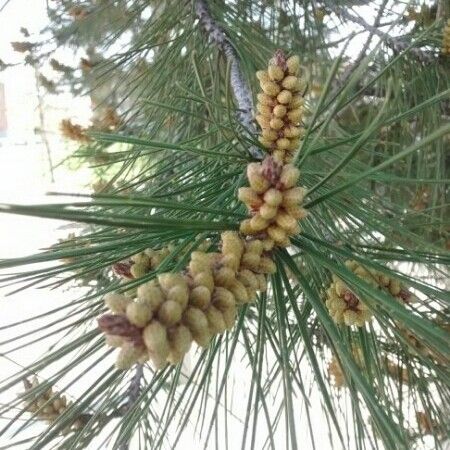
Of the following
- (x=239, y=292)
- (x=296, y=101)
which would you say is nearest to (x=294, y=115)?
(x=296, y=101)

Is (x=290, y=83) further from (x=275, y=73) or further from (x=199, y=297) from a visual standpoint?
(x=199, y=297)

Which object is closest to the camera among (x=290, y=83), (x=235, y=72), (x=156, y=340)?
(x=156, y=340)

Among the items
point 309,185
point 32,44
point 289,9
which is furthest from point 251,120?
point 32,44

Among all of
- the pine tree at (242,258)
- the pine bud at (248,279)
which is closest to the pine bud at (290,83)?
the pine tree at (242,258)

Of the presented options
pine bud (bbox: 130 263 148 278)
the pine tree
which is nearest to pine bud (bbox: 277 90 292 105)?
the pine tree

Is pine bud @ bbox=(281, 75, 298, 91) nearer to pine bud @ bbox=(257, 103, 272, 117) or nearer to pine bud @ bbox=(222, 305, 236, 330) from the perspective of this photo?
pine bud @ bbox=(257, 103, 272, 117)

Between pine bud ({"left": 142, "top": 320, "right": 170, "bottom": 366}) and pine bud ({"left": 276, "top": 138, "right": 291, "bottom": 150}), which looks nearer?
pine bud ({"left": 142, "top": 320, "right": 170, "bottom": 366})

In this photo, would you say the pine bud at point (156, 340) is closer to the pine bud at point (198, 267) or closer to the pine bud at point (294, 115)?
the pine bud at point (198, 267)

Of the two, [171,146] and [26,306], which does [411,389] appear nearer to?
[171,146]
